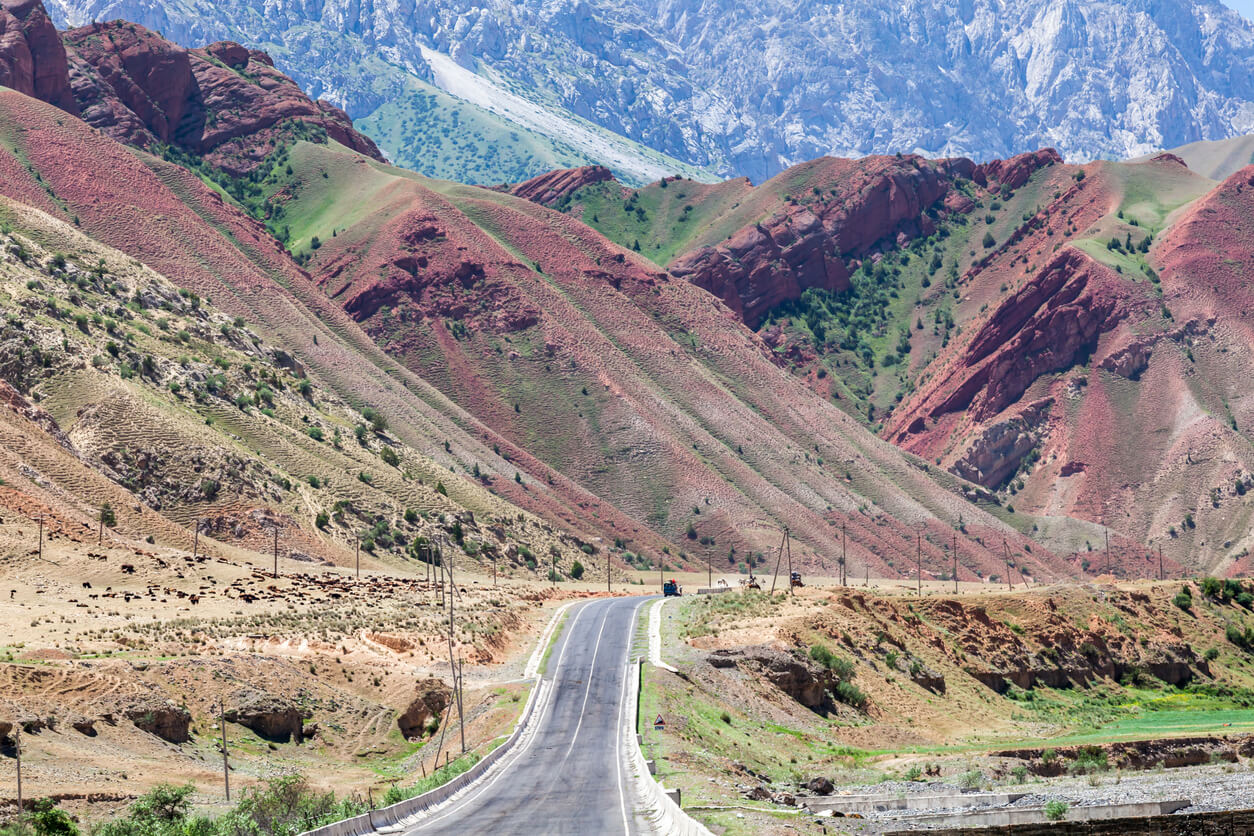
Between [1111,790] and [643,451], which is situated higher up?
[643,451]

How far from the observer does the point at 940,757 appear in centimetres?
6319

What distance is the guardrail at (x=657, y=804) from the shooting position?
35.6 metres

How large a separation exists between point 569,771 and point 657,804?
820 centimetres

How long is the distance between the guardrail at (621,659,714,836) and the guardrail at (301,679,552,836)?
177 inches

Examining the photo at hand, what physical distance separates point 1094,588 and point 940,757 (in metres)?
46.8

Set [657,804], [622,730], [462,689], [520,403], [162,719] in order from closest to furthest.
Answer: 1. [657,804]
2. [162,719]
3. [622,730]
4. [462,689]
5. [520,403]

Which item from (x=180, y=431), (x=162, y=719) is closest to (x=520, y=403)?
(x=180, y=431)

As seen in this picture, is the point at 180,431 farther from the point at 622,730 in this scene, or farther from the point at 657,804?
the point at 657,804

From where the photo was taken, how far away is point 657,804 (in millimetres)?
41094

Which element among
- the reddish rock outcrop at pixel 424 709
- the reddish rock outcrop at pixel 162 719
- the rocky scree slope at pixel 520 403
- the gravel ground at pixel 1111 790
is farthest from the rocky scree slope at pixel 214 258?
the gravel ground at pixel 1111 790

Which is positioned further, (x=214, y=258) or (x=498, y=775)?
(x=214, y=258)

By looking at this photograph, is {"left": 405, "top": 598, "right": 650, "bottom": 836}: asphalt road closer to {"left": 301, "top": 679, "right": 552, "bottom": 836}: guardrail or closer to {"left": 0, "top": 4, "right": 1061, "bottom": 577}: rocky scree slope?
{"left": 301, "top": 679, "right": 552, "bottom": 836}: guardrail

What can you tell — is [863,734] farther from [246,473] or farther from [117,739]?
[246,473]

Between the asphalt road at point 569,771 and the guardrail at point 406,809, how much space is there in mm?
378
